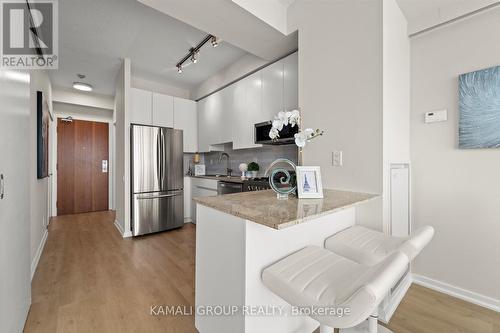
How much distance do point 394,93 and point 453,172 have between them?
0.89 metres

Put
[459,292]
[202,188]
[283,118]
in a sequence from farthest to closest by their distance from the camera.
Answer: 1. [202,188]
2. [459,292]
3. [283,118]

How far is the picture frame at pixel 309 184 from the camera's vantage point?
1507 mm

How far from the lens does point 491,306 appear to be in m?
1.68

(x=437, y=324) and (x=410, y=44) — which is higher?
(x=410, y=44)

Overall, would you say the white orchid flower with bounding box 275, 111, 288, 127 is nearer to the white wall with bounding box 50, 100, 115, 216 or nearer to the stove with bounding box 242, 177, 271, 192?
the stove with bounding box 242, 177, 271, 192

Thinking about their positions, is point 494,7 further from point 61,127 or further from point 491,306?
point 61,127

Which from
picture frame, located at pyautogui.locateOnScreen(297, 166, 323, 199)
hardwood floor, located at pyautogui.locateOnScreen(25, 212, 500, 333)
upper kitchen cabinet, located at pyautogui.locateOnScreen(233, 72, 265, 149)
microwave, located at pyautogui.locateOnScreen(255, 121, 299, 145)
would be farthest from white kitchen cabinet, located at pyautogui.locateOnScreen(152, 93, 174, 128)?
picture frame, located at pyautogui.locateOnScreen(297, 166, 323, 199)

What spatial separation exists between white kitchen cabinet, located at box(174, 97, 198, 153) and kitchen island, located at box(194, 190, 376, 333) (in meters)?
3.10

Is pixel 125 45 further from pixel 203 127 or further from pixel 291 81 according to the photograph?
pixel 291 81

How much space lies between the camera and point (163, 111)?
3887 mm

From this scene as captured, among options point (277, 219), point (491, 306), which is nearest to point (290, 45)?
point (277, 219)

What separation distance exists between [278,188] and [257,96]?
6.41 ft

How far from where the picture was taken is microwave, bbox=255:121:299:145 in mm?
2572

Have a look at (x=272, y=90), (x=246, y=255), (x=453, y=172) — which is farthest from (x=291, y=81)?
(x=246, y=255)
